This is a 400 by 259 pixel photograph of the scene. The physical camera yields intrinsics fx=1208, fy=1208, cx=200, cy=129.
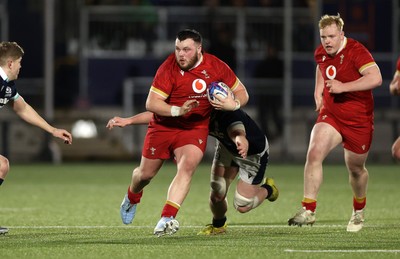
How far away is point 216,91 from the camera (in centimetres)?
1040

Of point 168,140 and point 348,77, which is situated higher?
point 348,77

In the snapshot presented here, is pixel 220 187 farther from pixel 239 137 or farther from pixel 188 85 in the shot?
pixel 188 85

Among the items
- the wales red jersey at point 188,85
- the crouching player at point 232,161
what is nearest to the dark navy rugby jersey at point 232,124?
the crouching player at point 232,161

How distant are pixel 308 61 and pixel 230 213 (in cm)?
1361

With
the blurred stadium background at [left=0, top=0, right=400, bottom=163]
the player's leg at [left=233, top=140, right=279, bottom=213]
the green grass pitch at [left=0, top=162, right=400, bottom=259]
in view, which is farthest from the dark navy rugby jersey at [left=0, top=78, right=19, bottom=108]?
the blurred stadium background at [left=0, top=0, right=400, bottom=163]

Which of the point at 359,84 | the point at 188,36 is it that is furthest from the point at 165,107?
the point at 359,84

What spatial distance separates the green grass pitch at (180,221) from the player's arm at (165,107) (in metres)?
1.09

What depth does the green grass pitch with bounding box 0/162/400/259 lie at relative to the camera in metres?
9.48

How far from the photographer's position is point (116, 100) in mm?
25219

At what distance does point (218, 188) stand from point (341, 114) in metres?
1.44

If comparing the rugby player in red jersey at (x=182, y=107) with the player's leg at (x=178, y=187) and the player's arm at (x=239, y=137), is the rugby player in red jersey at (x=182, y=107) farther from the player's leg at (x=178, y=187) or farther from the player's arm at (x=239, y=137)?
the player's arm at (x=239, y=137)

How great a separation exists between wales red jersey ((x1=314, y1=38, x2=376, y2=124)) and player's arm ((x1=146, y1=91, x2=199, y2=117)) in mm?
1702

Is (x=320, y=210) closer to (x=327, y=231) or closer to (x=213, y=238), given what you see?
(x=327, y=231)

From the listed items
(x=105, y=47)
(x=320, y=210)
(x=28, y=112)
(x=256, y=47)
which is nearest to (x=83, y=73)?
(x=105, y=47)
